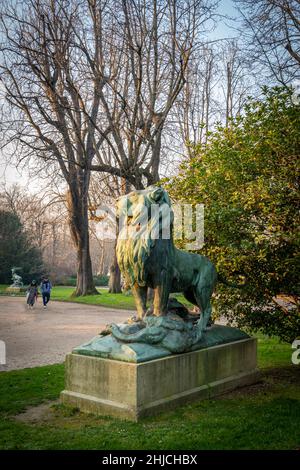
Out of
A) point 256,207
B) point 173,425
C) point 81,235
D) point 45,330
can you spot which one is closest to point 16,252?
point 81,235

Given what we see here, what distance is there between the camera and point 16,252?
40188 millimetres

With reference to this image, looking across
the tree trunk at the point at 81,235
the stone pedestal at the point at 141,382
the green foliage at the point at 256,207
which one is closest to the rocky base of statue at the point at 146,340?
the stone pedestal at the point at 141,382

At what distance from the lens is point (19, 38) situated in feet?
46.1

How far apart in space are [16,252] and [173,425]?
37.4 m

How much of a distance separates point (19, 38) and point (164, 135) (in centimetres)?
691

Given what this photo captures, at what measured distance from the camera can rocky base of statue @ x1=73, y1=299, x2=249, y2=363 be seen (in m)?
5.45

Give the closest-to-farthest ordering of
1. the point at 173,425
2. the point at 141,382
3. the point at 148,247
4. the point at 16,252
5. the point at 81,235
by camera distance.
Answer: the point at 173,425 < the point at 141,382 < the point at 148,247 < the point at 81,235 < the point at 16,252

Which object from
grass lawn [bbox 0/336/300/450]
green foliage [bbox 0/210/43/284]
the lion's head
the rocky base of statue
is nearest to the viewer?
grass lawn [bbox 0/336/300/450]

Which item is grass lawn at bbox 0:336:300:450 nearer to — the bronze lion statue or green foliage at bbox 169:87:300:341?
the bronze lion statue

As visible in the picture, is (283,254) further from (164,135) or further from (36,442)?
(164,135)

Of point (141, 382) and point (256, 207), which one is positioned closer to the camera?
point (141, 382)

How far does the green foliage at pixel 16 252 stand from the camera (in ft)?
131

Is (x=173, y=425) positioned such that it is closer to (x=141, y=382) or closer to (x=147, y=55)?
(x=141, y=382)

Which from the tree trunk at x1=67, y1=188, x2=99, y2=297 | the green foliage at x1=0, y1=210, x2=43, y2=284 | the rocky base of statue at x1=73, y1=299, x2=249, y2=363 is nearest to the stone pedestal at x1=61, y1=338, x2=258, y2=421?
the rocky base of statue at x1=73, y1=299, x2=249, y2=363
